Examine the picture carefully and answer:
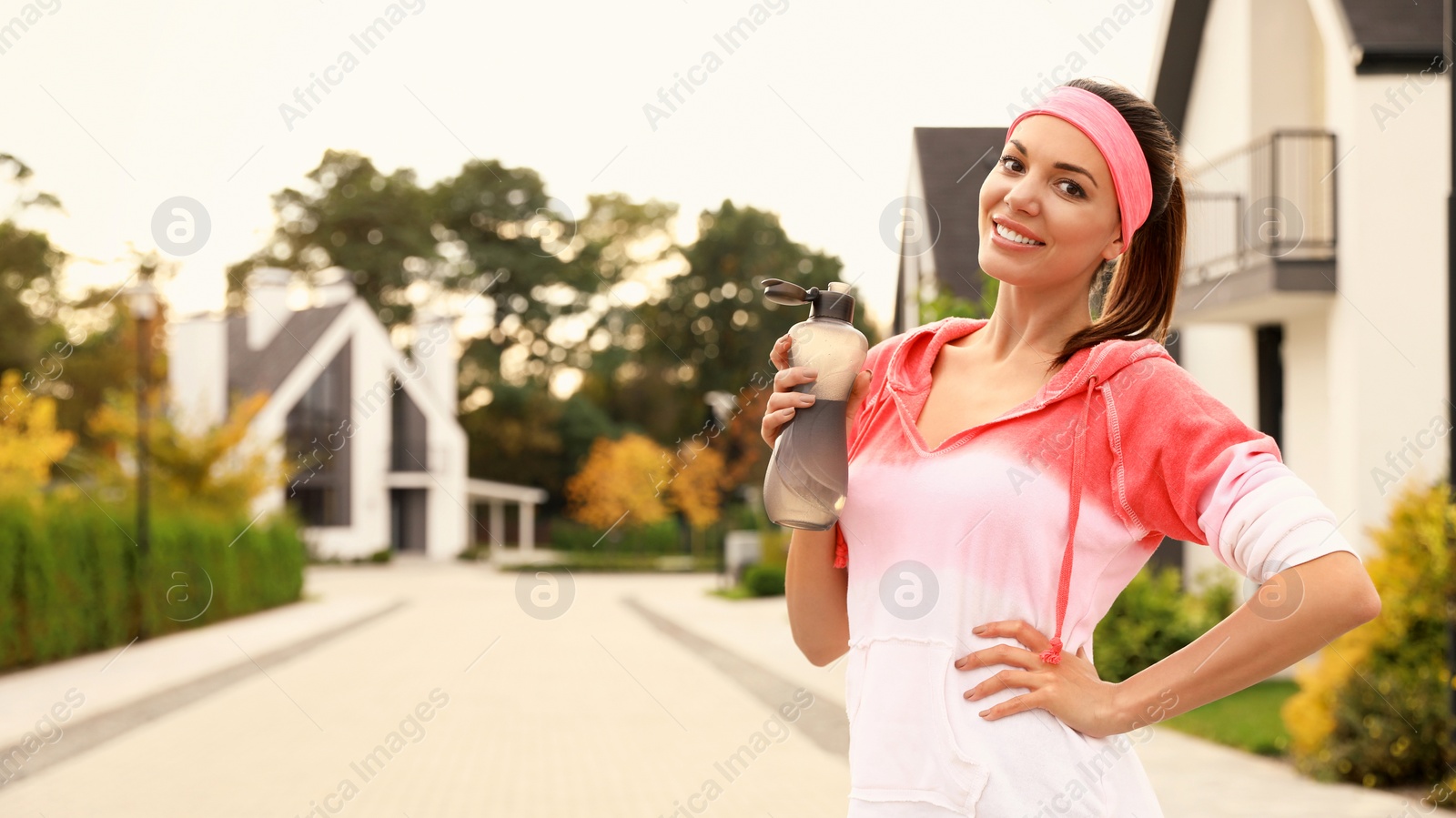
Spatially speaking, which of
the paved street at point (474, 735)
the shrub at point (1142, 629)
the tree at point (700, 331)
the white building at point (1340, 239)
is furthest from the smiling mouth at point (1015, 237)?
the tree at point (700, 331)

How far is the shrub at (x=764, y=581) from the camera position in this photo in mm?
25891

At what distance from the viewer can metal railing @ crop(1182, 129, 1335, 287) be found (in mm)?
11359

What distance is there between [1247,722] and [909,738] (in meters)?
9.05

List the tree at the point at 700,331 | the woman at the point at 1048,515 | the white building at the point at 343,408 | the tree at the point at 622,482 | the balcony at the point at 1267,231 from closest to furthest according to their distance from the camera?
the woman at the point at 1048,515
the balcony at the point at 1267,231
the white building at the point at 343,408
the tree at the point at 622,482
the tree at the point at 700,331

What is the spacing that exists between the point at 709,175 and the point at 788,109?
1090 millimetres

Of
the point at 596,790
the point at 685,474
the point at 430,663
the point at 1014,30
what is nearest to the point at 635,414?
the point at 685,474

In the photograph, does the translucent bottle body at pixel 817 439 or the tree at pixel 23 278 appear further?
the tree at pixel 23 278

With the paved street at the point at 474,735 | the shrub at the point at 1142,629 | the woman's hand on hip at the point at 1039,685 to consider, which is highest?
the woman's hand on hip at the point at 1039,685

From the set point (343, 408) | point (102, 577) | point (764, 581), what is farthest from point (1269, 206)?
point (343, 408)

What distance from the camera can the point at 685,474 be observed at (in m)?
44.9

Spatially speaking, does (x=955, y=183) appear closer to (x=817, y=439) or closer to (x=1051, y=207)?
(x=1051, y=207)

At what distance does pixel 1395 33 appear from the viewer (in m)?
10.6

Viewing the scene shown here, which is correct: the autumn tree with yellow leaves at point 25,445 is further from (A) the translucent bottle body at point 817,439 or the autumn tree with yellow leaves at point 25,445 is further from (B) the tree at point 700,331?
(B) the tree at point 700,331

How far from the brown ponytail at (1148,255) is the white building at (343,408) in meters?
40.9
